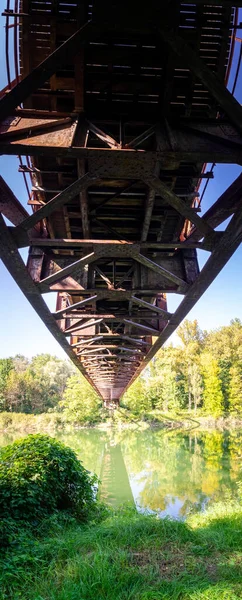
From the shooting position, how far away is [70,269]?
436 centimetres

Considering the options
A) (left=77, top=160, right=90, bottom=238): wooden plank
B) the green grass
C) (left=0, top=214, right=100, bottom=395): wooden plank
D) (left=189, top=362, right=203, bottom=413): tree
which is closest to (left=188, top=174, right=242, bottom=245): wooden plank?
(left=77, top=160, right=90, bottom=238): wooden plank

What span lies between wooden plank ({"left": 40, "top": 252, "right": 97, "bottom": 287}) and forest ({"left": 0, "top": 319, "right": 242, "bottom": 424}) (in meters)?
36.6

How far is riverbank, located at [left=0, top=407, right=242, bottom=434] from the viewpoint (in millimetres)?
37750

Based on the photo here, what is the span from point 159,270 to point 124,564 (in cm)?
320

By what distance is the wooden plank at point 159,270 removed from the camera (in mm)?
4246

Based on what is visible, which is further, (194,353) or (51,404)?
(51,404)

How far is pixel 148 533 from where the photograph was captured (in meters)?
4.80

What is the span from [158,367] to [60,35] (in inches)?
2066

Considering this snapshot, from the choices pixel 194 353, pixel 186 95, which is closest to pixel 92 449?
pixel 186 95

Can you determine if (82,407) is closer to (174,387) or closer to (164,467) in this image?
(174,387)

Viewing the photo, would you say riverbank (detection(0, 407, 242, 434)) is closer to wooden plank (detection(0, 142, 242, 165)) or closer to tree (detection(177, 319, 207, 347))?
tree (detection(177, 319, 207, 347))

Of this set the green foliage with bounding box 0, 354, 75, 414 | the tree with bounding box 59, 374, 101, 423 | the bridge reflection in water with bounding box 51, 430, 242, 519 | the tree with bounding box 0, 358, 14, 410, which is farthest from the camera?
the green foliage with bounding box 0, 354, 75, 414

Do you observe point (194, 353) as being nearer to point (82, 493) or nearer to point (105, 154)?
point (82, 493)

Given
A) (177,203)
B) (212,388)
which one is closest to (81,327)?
(177,203)
